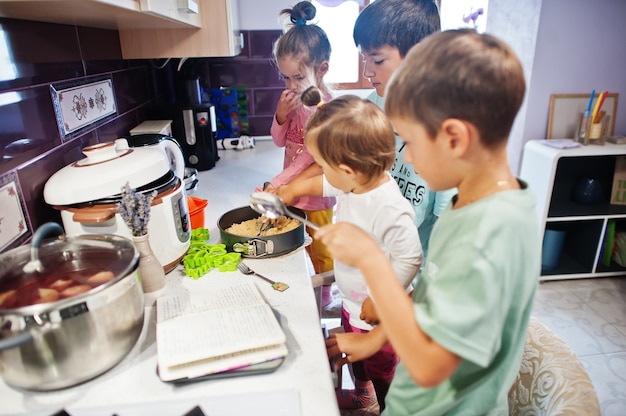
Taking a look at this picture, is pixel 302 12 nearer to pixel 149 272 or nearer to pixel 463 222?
pixel 149 272

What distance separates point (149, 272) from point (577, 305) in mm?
1988

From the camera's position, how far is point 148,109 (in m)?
1.80

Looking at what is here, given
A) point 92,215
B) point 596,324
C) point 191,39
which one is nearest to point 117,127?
point 191,39

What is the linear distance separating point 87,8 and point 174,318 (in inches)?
23.1

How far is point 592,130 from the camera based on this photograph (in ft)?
6.49

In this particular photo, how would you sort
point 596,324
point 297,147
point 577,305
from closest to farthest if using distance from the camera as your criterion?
point 297,147 < point 596,324 < point 577,305

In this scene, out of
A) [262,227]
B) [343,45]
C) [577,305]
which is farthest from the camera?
[343,45]

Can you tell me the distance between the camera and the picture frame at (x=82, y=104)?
998 millimetres

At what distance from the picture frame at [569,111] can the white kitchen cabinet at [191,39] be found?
5.35 feet

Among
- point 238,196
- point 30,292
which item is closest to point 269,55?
point 238,196

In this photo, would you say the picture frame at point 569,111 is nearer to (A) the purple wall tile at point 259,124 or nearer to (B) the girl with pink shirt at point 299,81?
(B) the girl with pink shirt at point 299,81

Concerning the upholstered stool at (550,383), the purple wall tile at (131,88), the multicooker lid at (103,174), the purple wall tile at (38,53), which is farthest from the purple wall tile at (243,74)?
the upholstered stool at (550,383)

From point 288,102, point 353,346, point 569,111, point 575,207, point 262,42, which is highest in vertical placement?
point 262,42

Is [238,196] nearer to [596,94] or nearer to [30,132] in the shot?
[30,132]
